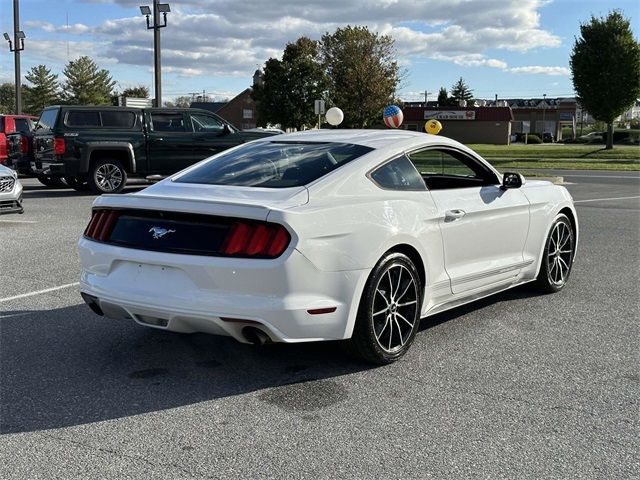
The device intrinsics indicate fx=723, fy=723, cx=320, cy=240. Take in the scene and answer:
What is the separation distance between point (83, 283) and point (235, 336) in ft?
3.95

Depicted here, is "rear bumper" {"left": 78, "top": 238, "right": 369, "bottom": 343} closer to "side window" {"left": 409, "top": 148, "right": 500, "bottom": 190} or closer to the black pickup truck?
"side window" {"left": 409, "top": 148, "right": 500, "bottom": 190}

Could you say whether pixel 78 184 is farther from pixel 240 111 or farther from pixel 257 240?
pixel 240 111

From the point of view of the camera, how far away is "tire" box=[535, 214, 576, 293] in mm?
6520

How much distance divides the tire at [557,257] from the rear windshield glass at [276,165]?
2.43m

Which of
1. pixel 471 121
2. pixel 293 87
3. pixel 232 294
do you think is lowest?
pixel 232 294

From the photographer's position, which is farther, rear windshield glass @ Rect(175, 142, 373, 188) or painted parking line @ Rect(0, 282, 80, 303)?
painted parking line @ Rect(0, 282, 80, 303)

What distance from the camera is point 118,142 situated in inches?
612

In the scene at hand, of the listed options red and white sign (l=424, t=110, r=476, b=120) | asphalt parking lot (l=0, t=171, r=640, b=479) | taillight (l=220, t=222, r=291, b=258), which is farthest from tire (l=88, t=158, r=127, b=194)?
red and white sign (l=424, t=110, r=476, b=120)

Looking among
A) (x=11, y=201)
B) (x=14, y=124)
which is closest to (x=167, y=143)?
(x=11, y=201)

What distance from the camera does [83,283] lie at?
4.67 meters

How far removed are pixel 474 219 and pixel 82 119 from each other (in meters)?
12.1

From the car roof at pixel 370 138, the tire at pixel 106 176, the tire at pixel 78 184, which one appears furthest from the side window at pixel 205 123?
the car roof at pixel 370 138

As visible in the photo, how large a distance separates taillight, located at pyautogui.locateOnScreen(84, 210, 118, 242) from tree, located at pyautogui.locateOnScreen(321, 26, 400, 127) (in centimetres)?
6098

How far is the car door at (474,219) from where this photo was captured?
5176mm
